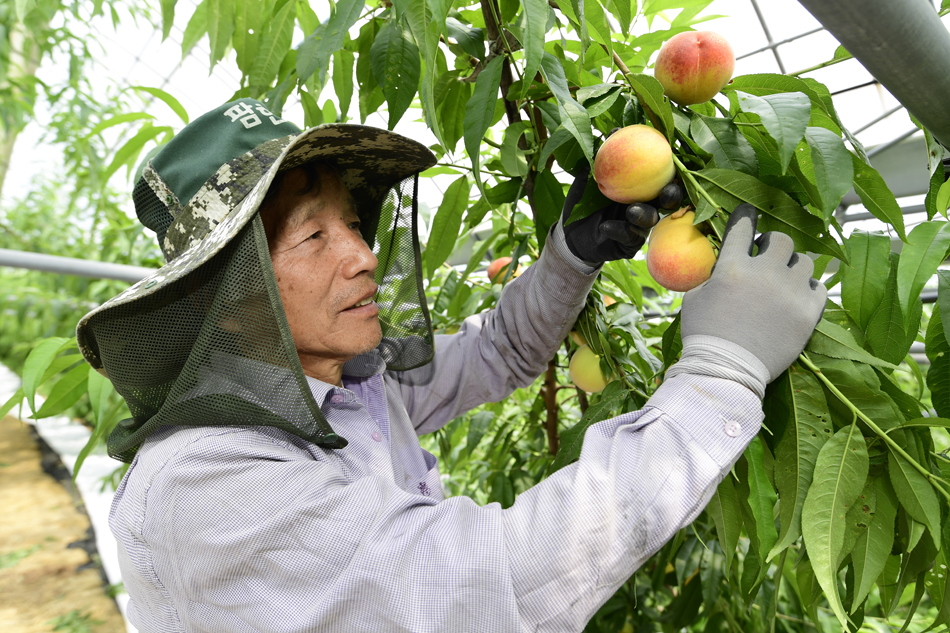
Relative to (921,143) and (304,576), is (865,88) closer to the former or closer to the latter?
(921,143)

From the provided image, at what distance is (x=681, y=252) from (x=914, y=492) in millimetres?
320

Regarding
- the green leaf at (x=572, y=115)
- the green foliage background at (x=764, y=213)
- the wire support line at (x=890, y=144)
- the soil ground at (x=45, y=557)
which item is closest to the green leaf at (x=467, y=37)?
the green foliage background at (x=764, y=213)

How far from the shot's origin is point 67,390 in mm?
1089

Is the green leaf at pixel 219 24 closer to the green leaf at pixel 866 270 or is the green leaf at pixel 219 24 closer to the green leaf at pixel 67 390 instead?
the green leaf at pixel 67 390

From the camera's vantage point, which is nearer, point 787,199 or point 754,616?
point 787,199

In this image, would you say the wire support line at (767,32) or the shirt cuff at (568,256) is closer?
the shirt cuff at (568,256)

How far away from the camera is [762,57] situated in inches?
191

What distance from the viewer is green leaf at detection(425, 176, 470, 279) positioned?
1081 millimetres

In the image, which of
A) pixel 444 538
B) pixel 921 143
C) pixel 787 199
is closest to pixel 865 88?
pixel 921 143

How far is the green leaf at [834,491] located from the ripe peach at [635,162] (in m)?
0.31

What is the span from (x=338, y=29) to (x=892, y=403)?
0.66 meters

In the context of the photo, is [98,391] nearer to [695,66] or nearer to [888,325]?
[695,66]

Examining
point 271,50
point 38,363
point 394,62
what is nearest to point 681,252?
point 394,62

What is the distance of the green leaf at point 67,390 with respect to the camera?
106 centimetres
